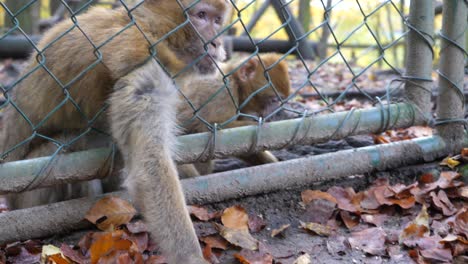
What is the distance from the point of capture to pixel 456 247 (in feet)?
10.1

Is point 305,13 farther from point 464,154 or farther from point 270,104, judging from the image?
point 464,154

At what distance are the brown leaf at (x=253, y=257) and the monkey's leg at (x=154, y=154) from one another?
286 mm

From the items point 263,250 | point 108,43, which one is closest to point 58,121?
point 108,43

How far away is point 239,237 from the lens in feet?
10.9

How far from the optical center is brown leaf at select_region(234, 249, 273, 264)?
3061 millimetres

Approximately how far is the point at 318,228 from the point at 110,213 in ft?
4.44

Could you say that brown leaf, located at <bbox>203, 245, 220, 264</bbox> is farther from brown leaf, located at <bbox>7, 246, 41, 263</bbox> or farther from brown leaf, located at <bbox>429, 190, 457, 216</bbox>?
brown leaf, located at <bbox>429, 190, 457, 216</bbox>

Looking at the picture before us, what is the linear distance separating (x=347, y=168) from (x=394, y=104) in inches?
25.6

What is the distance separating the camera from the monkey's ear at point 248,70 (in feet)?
17.9

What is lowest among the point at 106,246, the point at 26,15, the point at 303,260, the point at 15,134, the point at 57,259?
the point at 303,260

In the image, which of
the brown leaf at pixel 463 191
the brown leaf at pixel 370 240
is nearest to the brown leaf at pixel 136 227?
the brown leaf at pixel 370 240

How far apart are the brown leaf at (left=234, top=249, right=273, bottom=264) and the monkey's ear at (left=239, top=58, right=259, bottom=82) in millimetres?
2606

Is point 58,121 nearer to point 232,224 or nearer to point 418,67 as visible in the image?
point 232,224

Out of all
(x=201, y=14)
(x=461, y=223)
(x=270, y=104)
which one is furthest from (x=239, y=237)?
(x=270, y=104)
